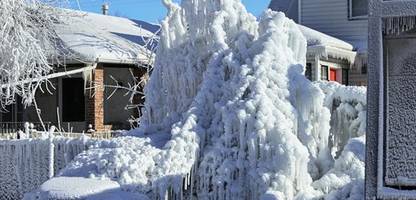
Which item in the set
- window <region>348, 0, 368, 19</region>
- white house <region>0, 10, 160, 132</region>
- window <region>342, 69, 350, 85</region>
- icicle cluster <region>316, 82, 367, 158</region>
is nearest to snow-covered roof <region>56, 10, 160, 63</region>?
white house <region>0, 10, 160, 132</region>

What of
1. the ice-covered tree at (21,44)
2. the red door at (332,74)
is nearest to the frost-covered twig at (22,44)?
the ice-covered tree at (21,44)

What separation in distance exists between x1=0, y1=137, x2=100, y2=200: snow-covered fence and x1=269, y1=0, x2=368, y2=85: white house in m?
11.6

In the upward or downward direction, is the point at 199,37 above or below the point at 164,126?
above

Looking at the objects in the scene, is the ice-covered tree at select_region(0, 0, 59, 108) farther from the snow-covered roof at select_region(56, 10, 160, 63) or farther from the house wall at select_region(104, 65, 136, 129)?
the house wall at select_region(104, 65, 136, 129)

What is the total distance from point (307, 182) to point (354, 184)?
0.51 meters

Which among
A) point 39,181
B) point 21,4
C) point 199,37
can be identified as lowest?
point 39,181

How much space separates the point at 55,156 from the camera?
10.5m

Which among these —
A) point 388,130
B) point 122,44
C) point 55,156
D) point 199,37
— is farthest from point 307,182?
point 122,44

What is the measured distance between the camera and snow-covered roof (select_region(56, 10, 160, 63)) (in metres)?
18.4

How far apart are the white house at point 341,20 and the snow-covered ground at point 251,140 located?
1275cm

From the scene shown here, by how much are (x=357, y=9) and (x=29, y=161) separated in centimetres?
1297

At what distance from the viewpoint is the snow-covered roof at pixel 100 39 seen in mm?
18359

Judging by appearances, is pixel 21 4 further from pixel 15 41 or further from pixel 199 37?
pixel 199 37

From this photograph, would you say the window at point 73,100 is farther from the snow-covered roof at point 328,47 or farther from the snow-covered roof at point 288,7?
the snow-covered roof at point 288,7
